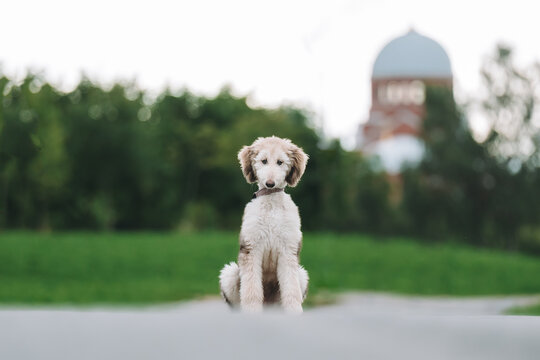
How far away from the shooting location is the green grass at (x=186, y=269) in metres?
18.0

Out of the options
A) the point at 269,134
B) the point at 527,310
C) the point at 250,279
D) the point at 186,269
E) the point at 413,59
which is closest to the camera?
the point at 250,279

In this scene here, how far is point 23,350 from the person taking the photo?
1.42 metres

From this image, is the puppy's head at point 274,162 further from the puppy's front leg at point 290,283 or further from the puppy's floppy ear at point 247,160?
the puppy's front leg at point 290,283

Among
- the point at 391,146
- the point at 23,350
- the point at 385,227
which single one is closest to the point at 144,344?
the point at 23,350

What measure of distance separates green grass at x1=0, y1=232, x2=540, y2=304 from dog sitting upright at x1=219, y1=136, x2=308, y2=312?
12.9 metres

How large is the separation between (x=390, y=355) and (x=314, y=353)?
0.44ft

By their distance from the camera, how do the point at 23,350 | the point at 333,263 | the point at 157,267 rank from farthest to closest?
1. the point at 333,263
2. the point at 157,267
3. the point at 23,350

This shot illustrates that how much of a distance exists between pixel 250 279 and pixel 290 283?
149mm

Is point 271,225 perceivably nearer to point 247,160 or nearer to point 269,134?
point 247,160

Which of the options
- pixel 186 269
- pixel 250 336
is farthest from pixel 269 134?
pixel 250 336

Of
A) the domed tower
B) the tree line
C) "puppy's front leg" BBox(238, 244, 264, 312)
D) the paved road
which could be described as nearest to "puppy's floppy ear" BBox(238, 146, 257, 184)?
"puppy's front leg" BBox(238, 244, 264, 312)

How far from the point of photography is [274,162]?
119 inches

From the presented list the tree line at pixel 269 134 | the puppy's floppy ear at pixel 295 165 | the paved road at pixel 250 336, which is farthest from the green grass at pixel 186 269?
the paved road at pixel 250 336

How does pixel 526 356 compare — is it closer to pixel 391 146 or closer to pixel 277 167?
pixel 277 167
